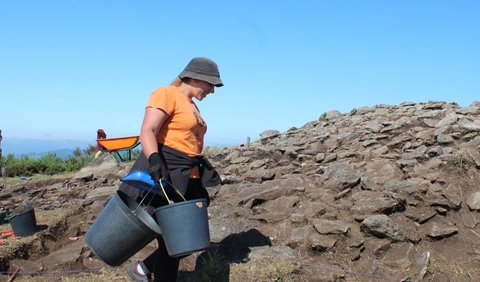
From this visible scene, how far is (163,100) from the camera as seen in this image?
336 cm

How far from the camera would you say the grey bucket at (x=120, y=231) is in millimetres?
3275

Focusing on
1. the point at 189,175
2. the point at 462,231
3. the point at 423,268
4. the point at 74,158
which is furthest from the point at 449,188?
the point at 74,158

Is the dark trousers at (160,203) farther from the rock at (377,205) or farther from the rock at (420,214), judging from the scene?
the rock at (420,214)

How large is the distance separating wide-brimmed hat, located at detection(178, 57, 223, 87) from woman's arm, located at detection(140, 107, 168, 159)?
39 centimetres

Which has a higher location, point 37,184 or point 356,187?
point 356,187

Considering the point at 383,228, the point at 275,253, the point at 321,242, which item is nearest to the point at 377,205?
the point at 383,228

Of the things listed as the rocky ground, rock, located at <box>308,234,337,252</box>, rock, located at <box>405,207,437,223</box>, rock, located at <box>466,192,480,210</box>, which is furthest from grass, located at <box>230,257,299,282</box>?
rock, located at <box>466,192,480,210</box>

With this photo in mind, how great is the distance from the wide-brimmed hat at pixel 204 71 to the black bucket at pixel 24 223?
3151mm

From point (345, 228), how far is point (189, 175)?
1.99m

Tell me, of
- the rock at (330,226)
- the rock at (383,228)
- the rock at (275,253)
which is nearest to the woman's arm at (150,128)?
the rock at (275,253)

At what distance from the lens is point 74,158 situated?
1512cm

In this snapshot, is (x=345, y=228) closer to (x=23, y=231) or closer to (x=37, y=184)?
(x=23, y=231)

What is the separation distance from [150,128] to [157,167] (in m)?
0.28

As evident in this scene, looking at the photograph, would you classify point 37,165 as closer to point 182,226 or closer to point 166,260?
point 166,260
